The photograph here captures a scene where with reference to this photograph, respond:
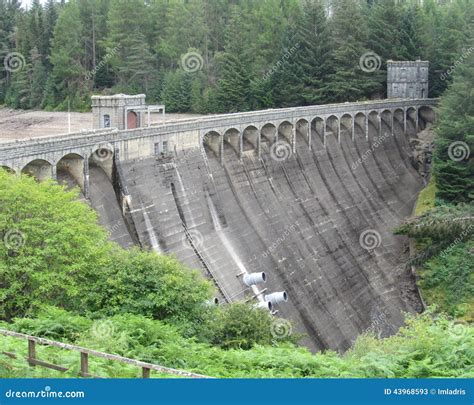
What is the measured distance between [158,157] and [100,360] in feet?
91.0

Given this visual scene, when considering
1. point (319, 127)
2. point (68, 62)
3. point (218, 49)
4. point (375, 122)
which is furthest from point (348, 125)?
point (68, 62)

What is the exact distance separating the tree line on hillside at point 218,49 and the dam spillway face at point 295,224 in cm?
1639

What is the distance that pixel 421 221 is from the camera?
54.2 meters

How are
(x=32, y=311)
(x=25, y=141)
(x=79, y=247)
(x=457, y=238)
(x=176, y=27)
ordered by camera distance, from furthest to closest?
1. (x=176, y=27)
2. (x=457, y=238)
3. (x=25, y=141)
4. (x=79, y=247)
5. (x=32, y=311)

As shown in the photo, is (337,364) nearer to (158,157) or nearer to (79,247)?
(79,247)

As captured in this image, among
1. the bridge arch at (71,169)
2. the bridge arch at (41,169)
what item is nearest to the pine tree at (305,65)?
the bridge arch at (71,169)

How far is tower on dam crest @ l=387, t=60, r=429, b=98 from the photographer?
80.6 m

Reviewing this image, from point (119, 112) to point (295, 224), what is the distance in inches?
549

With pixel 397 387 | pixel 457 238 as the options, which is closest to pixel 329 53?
pixel 457 238

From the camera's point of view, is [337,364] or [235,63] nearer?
[337,364]

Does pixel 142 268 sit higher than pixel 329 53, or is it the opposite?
pixel 329 53

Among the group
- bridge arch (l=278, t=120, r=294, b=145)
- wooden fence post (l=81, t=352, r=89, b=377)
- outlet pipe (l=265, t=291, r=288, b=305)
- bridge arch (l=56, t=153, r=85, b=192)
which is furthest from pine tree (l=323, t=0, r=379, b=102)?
wooden fence post (l=81, t=352, r=89, b=377)

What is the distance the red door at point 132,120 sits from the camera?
4756cm

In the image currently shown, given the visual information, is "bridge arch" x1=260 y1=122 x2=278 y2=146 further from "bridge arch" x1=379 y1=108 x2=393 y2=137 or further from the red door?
"bridge arch" x1=379 y1=108 x2=393 y2=137
